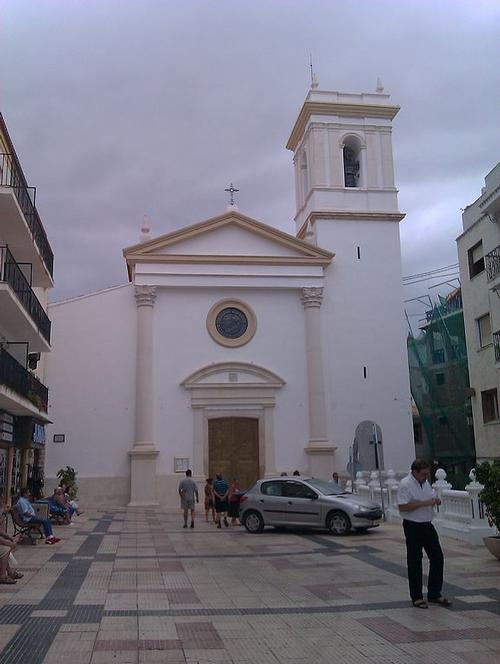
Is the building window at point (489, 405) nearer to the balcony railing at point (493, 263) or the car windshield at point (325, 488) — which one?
the balcony railing at point (493, 263)

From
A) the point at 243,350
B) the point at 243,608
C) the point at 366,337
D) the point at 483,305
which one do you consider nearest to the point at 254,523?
the point at 243,608

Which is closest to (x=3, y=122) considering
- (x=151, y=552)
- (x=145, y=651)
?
(x=151, y=552)

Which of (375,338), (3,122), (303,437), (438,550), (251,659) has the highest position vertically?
(3,122)

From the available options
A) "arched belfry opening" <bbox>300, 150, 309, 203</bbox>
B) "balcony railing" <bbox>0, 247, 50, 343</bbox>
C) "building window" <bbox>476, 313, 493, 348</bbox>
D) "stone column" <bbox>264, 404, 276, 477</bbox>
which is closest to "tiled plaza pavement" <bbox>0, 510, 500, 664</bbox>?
"balcony railing" <bbox>0, 247, 50, 343</bbox>

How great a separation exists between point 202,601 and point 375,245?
23.1 m

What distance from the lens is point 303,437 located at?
90.0ft

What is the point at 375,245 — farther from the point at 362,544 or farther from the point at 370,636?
the point at 370,636

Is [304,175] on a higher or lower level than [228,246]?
higher

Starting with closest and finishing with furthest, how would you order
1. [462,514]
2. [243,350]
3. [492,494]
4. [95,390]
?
[492,494], [462,514], [95,390], [243,350]

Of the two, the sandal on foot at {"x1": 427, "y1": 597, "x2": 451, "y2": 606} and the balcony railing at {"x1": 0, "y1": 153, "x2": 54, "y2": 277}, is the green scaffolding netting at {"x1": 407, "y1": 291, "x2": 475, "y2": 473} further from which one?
the sandal on foot at {"x1": 427, "y1": 597, "x2": 451, "y2": 606}

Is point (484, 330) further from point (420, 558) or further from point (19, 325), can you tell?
point (420, 558)

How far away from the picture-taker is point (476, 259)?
82.3 feet

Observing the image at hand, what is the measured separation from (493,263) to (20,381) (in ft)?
48.6

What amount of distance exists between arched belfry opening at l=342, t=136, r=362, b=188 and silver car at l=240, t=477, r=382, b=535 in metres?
17.1
